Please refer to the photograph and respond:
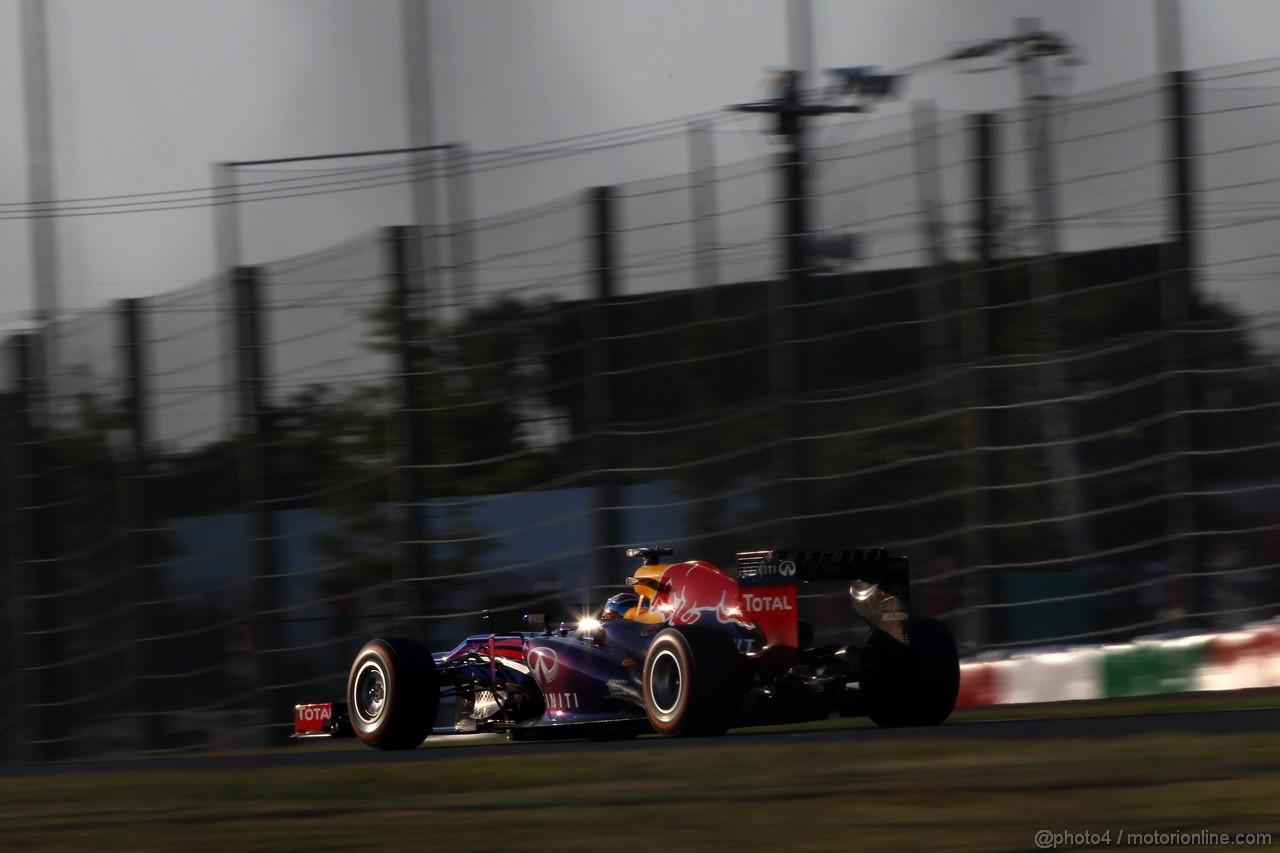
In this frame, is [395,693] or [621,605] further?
[621,605]

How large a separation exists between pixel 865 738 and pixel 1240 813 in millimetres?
2977

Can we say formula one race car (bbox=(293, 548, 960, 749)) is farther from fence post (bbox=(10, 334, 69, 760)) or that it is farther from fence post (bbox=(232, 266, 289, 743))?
fence post (bbox=(10, 334, 69, 760))

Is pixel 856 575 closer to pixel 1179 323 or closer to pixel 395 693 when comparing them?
pixel 395 693

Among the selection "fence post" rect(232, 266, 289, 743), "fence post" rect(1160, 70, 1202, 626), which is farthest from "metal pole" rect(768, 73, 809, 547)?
"fence post" rect(232, 266, 289, 743)

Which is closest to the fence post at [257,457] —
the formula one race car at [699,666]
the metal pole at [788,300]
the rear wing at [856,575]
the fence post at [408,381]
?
the fence post at [408,381]

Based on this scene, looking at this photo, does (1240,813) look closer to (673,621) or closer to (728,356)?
(673,621)

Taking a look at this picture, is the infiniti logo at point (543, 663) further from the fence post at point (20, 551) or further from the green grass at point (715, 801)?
the fence post at point (20, 551)

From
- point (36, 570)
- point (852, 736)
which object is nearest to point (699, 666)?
point (852, 736)

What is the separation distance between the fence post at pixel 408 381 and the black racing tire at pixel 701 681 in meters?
4.84

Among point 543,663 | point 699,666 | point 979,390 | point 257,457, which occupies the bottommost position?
point 543,663

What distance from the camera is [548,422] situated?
12.5 meters

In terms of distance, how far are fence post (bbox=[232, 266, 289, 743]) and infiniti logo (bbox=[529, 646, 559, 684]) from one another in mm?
4035

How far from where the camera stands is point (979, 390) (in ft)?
39.3

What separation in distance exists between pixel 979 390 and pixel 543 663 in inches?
169
